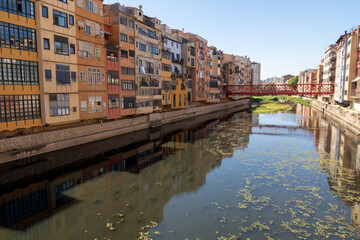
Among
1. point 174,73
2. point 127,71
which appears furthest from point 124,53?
point 174,73

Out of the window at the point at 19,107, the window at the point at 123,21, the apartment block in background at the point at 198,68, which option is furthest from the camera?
the apartment block in background at the point at 198,68

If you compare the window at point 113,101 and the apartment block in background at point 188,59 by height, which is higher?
the apartment block in background at point 188,59

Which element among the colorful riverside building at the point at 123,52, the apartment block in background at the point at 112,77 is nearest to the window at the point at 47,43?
the apartment block in background at the point at 112,77

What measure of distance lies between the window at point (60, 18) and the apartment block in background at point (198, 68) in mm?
37997

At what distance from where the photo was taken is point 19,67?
79.7ft

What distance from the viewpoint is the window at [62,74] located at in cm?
2812

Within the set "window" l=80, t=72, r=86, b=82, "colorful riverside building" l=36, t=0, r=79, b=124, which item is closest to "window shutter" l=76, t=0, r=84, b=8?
"colorful riverside building" l=36, t=0, r=79, b=124

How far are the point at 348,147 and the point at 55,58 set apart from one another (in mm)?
37896

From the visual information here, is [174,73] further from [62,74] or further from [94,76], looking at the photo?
[62,74]

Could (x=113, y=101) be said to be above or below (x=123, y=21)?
below

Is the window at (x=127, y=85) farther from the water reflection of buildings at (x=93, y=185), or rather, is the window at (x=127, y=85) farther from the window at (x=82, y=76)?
the water reflection of buildings at (x=93, y=185)

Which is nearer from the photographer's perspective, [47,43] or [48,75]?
[47,43]

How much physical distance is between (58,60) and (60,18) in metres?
4.76

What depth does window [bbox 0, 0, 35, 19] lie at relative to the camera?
74.3 feet
